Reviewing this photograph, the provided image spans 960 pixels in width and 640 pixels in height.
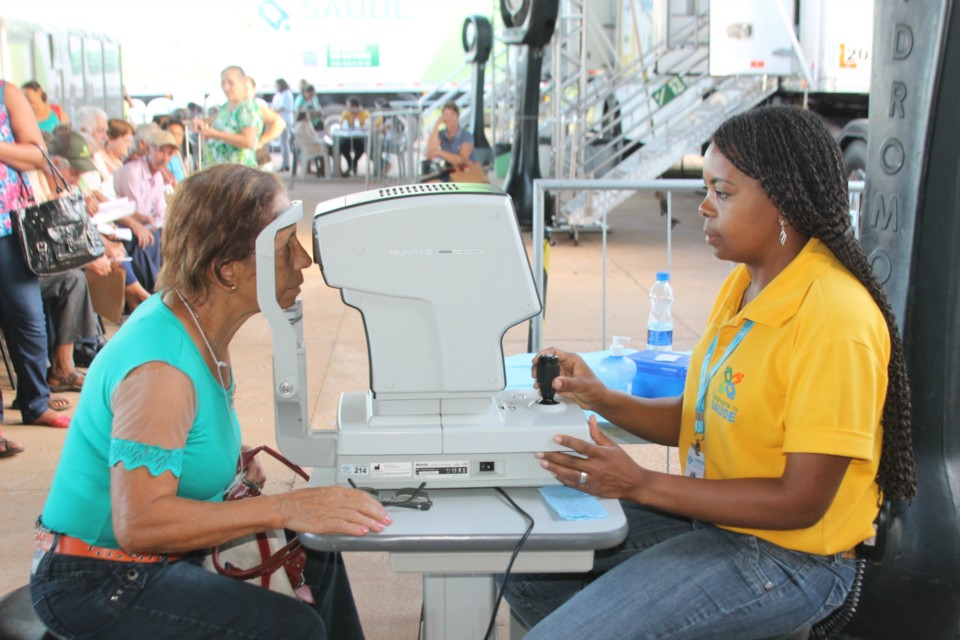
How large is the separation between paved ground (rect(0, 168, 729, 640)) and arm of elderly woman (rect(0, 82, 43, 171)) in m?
1.31

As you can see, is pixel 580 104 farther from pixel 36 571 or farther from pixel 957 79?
pixel 36 571

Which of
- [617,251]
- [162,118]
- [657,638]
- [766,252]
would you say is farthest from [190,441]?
[162,118]

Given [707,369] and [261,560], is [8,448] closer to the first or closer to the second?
[261,560]

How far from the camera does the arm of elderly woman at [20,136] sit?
162 inches

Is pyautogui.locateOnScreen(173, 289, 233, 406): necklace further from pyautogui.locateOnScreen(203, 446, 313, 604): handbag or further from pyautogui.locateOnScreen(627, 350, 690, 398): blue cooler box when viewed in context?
pyautogui.locateOnScreen(627, 350, 690, 398): blue cooler box

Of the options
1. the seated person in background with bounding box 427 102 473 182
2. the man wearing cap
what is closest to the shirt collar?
the man wearing cap

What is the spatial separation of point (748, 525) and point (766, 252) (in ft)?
1.77

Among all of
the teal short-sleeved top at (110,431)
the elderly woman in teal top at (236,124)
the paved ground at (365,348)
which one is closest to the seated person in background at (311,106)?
the paved ground at (365,348)

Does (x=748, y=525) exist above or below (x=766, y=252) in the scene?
below

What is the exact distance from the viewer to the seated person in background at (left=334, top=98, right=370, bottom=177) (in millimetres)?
16750

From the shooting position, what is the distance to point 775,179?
1823 mm

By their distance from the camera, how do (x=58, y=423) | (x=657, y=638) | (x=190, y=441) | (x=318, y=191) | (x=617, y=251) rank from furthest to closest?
(x=318, y=191) → (x=617, y=251) → (x=58, y=423) → (x=190, y=441) → (x=657, y=638)

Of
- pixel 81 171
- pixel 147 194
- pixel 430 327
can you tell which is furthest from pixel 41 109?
pixel 430 327

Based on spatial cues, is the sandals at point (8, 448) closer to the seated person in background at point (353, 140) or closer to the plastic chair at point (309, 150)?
the plastic chair at point (309, 150)
